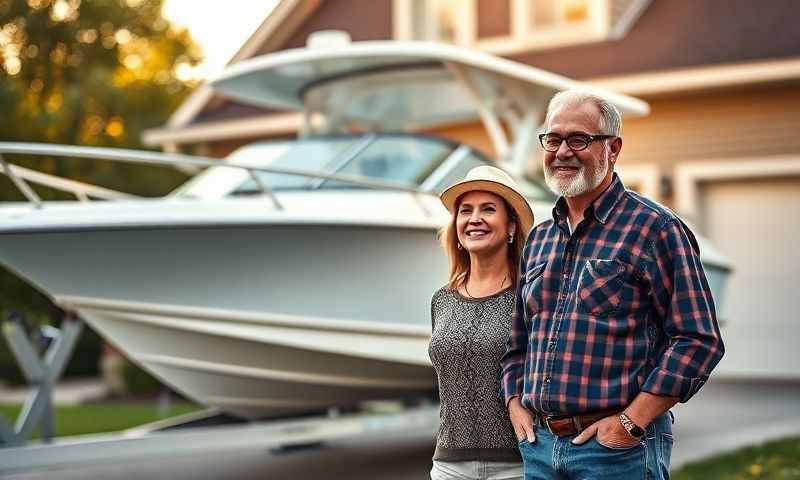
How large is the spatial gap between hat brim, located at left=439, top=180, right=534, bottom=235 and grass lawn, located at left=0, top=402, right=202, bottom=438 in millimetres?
7209

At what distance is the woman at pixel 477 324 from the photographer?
10.3ft

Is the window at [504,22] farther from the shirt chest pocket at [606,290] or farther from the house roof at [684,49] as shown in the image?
the shirt chest pocket at [606,290]

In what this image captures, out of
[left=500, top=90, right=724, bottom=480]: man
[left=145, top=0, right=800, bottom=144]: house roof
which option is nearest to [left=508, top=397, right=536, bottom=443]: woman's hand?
[left=500, top=90, right=724, bottom=480]: man

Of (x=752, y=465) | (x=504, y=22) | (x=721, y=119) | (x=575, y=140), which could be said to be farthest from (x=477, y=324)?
(x=504, y=22)

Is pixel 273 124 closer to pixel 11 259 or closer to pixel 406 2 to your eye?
pixel 406 2

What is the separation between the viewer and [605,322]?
270cm

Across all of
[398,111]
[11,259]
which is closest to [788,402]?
[398,111]

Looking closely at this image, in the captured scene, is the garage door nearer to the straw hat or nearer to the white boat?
the white boat

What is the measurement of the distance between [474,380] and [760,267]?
31.0ft

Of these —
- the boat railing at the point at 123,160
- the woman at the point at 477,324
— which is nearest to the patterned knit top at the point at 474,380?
Answer: the woman at the point at 477,324

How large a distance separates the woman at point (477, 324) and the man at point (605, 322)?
259mm

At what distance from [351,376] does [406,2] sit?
8.32m

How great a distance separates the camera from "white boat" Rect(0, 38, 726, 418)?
5.94 m

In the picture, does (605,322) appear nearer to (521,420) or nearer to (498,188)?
(521,420)
